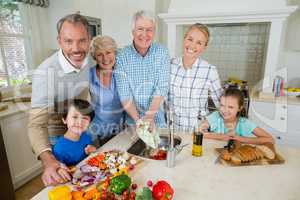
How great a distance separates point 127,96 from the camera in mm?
1369

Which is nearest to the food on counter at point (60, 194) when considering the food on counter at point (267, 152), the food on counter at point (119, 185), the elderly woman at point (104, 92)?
the food on counter at point (119, 185)

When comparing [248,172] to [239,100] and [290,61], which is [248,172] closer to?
[239,100]

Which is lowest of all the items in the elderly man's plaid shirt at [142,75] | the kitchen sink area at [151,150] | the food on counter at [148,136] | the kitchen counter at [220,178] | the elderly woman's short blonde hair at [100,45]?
the kitchen counter at [220,178]

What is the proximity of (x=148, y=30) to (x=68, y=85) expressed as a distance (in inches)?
23.2

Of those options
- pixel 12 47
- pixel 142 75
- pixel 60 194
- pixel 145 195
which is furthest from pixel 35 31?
pixel 145 195

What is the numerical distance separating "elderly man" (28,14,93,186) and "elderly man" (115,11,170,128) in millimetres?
288

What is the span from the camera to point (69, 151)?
1.05 meters

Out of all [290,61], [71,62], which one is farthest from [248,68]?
[71,62]

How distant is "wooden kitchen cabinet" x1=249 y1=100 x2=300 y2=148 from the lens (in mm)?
2205

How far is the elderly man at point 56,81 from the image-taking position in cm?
103

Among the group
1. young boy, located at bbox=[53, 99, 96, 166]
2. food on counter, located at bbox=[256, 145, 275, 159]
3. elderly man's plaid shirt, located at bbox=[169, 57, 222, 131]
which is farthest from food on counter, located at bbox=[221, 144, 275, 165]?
young boy, located at bbox=[53, 99, 96, 166]

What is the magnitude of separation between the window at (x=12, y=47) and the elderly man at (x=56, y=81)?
156 cm

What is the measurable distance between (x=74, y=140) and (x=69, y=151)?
0.06 m

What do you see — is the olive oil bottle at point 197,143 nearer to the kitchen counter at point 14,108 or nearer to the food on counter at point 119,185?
the food on counter at point 119,185
